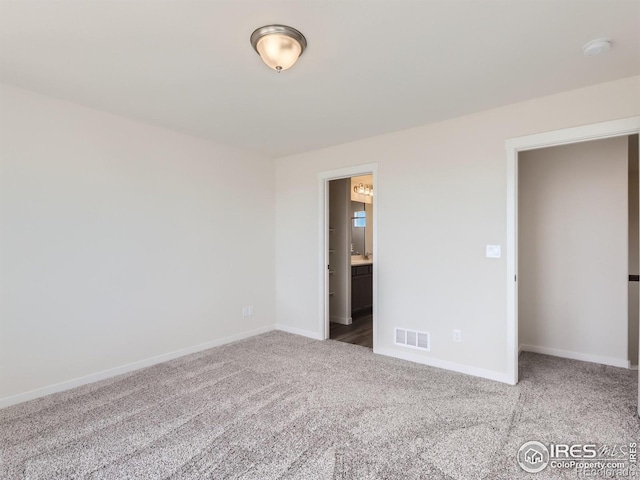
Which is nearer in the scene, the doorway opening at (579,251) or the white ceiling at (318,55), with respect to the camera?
the white ceiling at (318,55)

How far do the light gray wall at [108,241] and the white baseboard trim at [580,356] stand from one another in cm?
346

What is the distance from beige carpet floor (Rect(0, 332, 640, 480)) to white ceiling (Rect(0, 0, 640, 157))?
245 centimetres

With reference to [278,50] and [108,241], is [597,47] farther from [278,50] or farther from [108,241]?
[108,241]

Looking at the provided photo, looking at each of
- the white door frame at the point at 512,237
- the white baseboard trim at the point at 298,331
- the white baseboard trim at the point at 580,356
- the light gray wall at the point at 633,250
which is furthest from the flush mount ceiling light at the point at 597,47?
the white baseboard trim at the point at 298,331

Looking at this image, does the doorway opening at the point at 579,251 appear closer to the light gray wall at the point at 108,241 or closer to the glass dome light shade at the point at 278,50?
the glass dome light shade at the point at 278,50

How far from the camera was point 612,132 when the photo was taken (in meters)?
2.52

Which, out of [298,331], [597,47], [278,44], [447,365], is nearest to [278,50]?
[278,44]

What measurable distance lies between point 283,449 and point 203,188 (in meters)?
2.88

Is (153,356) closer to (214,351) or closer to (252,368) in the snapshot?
(214,351)

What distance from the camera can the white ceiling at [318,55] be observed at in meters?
1.74

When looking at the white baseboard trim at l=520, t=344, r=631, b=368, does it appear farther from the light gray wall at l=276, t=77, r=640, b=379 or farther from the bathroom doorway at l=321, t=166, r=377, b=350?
the bathroom doorway at l=321, t=166, r=377, b=350

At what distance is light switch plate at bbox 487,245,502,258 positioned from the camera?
3002 millimetres

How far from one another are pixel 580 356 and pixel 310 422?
10.2ft

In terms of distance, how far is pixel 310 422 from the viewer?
90.7 inches
